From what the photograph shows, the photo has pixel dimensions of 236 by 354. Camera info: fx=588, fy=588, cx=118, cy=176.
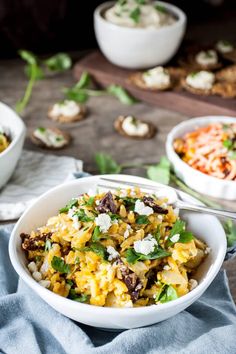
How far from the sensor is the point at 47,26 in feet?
8.08

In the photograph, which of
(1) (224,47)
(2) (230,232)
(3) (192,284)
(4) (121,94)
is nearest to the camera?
(3) (192,284)

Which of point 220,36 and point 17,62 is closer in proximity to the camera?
point 17,62

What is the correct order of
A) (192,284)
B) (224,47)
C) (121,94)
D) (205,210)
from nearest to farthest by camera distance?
(192,284)
(205,210)
(121,94)
(224,47)

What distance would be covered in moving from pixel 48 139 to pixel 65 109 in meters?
0.19

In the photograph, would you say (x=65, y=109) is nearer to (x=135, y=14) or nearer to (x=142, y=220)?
(x=135, y=14)

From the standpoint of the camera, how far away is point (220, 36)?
8.64 feet

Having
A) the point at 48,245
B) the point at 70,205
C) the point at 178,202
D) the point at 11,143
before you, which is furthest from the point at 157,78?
the point at 48,245

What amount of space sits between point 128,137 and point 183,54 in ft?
1.92

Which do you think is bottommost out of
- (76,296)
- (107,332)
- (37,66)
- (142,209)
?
(37,66)

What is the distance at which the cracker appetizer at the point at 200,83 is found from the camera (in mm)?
1981

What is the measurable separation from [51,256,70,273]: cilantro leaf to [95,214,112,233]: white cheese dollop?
10 cm

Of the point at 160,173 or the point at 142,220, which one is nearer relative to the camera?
the point at 142,220

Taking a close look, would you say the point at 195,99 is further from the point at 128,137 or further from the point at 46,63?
the point at 46,63

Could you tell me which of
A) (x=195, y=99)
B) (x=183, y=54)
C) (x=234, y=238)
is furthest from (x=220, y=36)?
(x=234, y=238)
